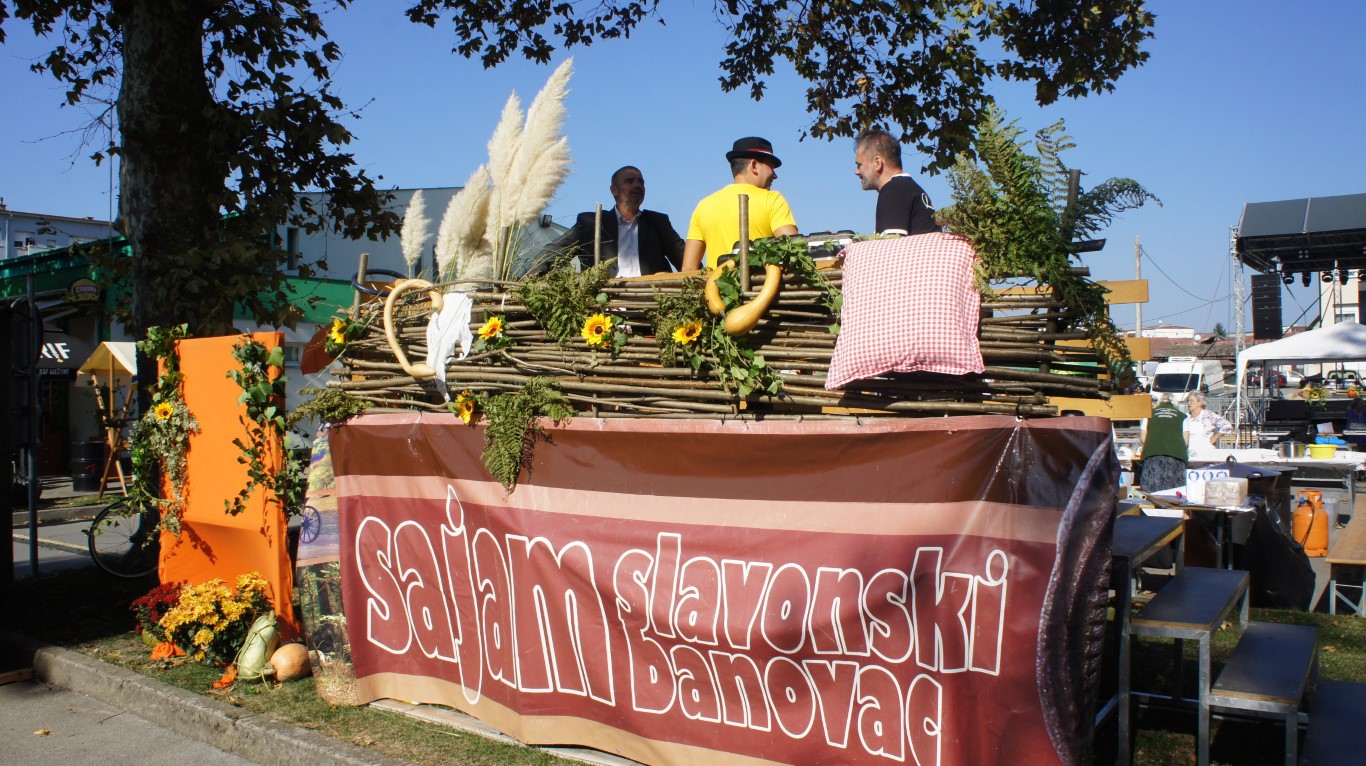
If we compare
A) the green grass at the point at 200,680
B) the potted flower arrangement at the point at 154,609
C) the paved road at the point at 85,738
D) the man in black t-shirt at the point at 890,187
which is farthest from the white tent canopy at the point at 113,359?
the man in black t-shirt at the point at 890,187

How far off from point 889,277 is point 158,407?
5.19 m

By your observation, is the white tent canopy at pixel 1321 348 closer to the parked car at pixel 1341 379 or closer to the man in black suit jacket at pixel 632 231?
the parked car at pixel 1341 379

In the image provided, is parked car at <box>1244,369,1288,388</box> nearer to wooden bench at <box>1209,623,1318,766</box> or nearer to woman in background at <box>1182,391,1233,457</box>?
woman in background at <box>1182,391,1233,457</box>

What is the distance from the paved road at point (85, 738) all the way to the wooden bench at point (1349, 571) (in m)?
6.77

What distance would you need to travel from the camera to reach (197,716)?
531 centimetres

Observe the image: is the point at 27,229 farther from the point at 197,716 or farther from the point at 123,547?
the point at 197,716

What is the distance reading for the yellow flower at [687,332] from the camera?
4.12 metres

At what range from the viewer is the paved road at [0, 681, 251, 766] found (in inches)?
197

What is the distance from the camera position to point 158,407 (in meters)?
6.61

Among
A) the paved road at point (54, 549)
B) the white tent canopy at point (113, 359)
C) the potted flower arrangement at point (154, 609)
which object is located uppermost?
the white tent canopy at point (113, 359)

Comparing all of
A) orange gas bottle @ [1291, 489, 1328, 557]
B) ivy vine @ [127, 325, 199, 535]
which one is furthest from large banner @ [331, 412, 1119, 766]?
orange gas bottle @ [1291, 489, 1328, 557]

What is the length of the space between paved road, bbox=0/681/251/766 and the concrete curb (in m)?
0.05

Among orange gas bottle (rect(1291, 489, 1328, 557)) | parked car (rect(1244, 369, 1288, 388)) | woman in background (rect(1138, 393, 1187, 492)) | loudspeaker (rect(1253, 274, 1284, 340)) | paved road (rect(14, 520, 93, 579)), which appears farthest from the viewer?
loudspeaker (rect(1253, 274, 1284, 340))

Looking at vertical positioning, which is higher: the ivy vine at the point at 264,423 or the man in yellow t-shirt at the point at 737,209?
the man in yellow t-shirt at the point at 737,209
